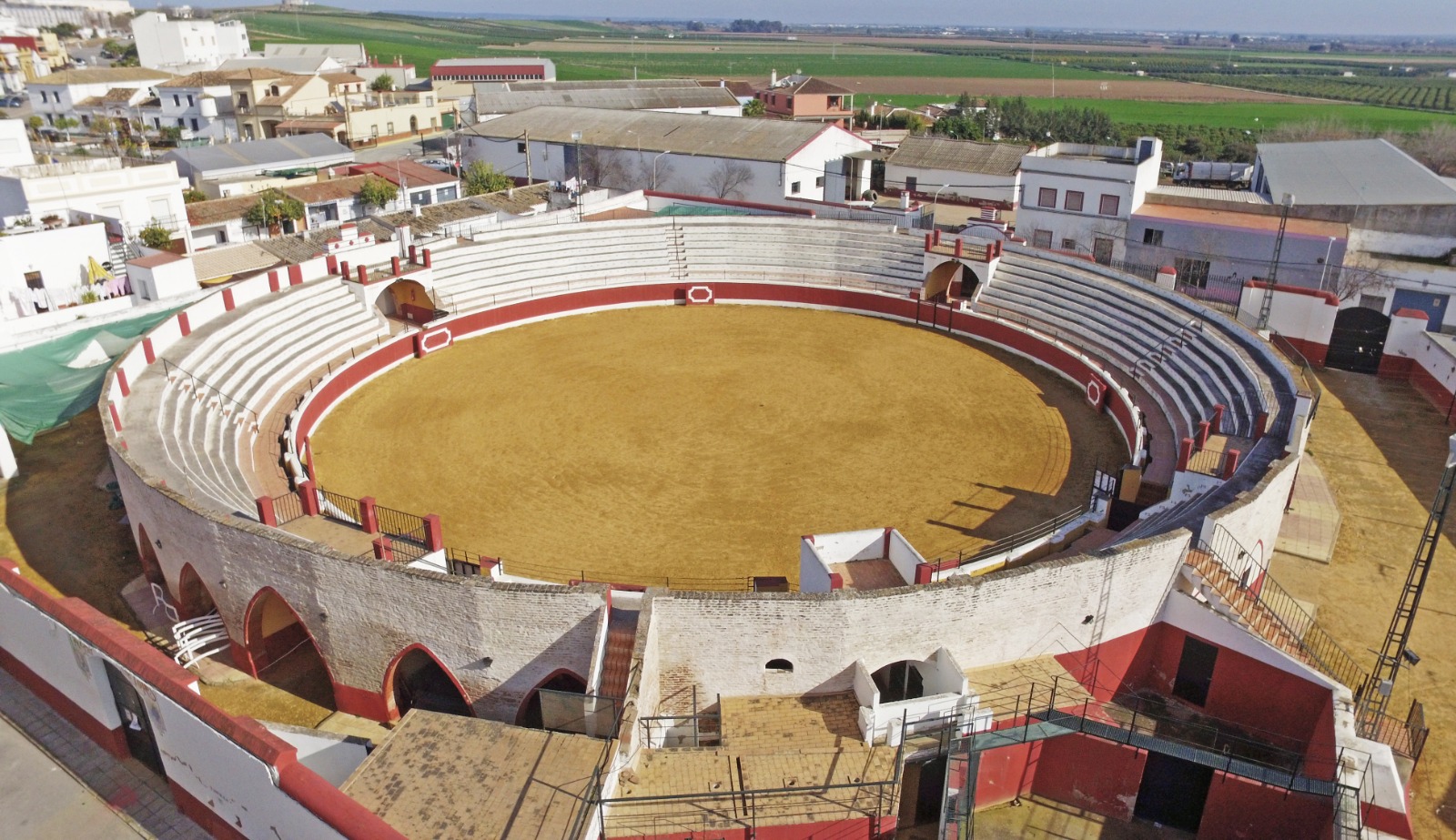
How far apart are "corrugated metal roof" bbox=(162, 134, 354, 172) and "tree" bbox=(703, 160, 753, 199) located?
26810 mm

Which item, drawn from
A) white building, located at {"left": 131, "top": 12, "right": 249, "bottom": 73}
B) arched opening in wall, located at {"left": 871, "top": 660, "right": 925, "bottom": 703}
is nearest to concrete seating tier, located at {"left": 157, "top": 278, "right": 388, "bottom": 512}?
arched opening in wall, located at {"left": 871, "top": 660, "right": 925, "bottom": 703}

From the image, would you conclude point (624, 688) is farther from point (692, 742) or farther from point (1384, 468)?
point (1384, 468)

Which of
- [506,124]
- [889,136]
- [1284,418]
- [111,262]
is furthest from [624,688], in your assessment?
[889,136]

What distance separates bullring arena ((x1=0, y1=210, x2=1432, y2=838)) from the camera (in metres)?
14.0

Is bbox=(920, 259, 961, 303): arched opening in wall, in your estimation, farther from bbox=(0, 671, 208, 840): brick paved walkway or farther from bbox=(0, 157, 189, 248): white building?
bbox=(0, 671, 208, 840): brick paved walkway

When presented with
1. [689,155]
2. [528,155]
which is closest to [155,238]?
[528,155]

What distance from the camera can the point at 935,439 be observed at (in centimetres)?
2783

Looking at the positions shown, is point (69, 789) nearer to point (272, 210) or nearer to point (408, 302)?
point (408, 302)

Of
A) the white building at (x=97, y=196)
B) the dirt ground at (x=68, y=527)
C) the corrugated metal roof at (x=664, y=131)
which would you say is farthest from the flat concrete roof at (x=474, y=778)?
the corrugated metal roof at (x=664, y=131)

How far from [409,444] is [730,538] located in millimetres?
10951

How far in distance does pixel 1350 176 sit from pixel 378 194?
49021mm

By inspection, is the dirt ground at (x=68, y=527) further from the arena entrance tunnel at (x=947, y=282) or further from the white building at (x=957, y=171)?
the white building at (x=957, y=171)

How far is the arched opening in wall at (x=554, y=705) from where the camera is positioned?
15.6m

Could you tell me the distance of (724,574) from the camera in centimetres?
2098
